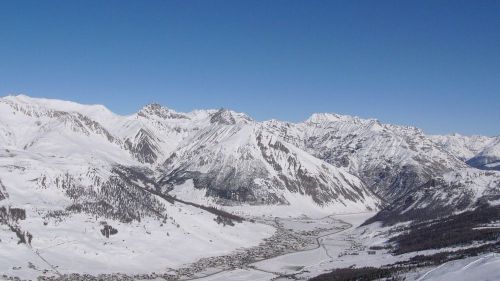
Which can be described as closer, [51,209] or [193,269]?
[193,269]

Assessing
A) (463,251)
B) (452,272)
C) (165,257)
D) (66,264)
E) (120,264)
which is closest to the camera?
(452,272)

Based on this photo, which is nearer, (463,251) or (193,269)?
(463,251)

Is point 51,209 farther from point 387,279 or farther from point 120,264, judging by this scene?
point 387,279

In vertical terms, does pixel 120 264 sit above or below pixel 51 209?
below

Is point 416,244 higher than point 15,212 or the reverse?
the reverse

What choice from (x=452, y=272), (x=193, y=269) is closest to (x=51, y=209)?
(x=193, y=269)

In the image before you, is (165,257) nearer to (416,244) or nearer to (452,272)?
(416,244)

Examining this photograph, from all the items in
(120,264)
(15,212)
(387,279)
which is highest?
(15,212)

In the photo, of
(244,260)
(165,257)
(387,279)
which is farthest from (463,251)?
(165,257)

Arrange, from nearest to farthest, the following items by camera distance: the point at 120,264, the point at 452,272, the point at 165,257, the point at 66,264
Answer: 1. the point at 452,272
2. the point at 66,264
3. the point at 120,264
4. the point at 165,257
